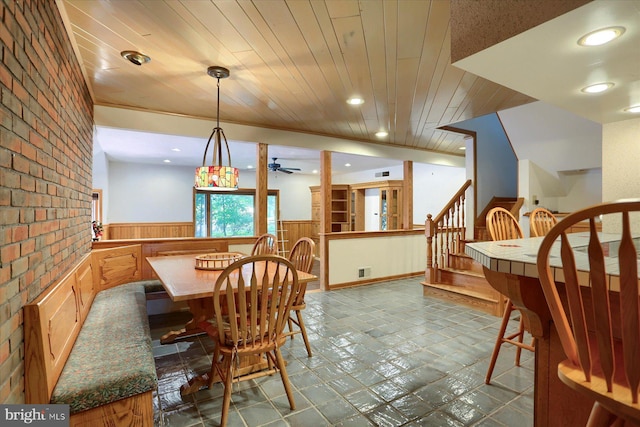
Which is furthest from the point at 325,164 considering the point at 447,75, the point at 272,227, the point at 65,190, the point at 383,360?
the point at 272,227

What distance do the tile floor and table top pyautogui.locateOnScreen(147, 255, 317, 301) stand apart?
0.68 m

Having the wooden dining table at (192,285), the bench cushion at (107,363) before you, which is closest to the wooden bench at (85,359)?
the bench cushion at (107,363)

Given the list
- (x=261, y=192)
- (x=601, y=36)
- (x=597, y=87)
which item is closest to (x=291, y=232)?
(x=261, y=192)

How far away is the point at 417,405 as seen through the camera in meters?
1.89

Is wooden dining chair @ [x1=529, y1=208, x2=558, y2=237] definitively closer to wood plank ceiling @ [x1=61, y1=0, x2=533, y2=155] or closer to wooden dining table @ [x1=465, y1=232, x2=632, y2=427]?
wood plank ceiling @ [x1=61, y1=0, x2=533, y2=155]

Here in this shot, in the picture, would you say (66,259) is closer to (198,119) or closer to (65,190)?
(65,190)

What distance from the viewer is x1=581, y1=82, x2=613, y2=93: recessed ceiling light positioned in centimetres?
189

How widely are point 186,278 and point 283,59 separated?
172cm

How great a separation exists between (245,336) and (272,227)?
6.46m

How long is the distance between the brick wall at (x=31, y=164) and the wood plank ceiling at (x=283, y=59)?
1.28 ft

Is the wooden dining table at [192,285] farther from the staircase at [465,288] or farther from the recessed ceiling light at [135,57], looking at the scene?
the staircase at [465,288]

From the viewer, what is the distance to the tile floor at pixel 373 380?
1.79m

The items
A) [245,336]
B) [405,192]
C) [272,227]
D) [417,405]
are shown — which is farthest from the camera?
[272,227]

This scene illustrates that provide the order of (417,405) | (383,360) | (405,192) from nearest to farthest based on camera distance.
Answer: (417,405)
(383,360)
(405,192)
